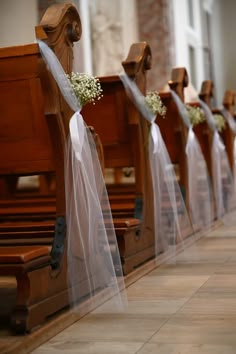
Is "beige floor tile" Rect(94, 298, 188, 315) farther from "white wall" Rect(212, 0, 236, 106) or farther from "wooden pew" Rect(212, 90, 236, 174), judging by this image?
"white wall" Rect(212, 0, 236, 106)

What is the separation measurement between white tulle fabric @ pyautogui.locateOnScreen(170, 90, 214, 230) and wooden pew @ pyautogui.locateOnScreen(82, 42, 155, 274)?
95cm

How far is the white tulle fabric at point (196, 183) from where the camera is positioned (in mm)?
5109

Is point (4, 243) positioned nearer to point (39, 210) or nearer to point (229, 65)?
point (39, 210)

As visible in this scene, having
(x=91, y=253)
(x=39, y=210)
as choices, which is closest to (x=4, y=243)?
(x=91, y=253)

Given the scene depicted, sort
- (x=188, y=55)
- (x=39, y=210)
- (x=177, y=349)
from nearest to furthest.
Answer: (x=177, y=349) → (x=39, y=210) → (x=188, y=55)

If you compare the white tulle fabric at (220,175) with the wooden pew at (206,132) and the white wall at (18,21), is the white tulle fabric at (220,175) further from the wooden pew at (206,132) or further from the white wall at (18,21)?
the white wall at (18,21)

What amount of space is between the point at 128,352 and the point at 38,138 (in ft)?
3.71

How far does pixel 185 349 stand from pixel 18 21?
6.68 meters

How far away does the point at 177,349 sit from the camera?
223cm

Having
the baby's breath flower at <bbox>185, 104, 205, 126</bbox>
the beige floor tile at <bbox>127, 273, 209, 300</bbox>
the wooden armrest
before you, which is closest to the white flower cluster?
Result: the wooden armrest

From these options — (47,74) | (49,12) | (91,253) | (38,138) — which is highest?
(49,12)

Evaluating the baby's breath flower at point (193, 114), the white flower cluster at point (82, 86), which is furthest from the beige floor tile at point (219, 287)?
the baby's breath flower at point (193, 114)

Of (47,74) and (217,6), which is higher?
(217,6)

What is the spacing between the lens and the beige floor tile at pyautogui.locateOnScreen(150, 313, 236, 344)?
7.64ft
